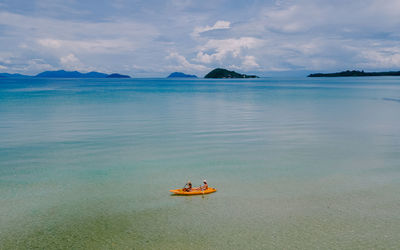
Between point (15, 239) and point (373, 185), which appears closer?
point (15, 239)

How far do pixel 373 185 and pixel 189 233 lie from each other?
1560 cm

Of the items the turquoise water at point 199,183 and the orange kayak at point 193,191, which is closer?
the turquoise water at point 199,183

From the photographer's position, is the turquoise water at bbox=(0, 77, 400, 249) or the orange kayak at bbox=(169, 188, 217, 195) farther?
the orange kayak at bbox=(169, 188, 217, 195)

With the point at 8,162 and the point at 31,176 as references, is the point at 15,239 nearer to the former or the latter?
the point at 31,176

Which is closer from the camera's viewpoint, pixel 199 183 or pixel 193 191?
pixel 193 191

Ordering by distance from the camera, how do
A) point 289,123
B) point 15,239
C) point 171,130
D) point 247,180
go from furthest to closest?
1. point 289,123
2. point 171,130
3. point 247,180
4. point 15,239

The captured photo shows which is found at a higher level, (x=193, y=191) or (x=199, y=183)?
(x=193, y=191)

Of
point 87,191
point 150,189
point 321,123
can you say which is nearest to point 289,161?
point 150,189

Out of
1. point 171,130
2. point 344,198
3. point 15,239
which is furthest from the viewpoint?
point 171,130

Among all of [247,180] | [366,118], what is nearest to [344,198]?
[247,180]

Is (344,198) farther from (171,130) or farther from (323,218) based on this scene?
(171,130)

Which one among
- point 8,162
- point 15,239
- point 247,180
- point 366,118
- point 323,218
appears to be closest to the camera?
Answer: point 15,239

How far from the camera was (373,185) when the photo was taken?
2425 centimetres

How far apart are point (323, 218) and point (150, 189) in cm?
1231
